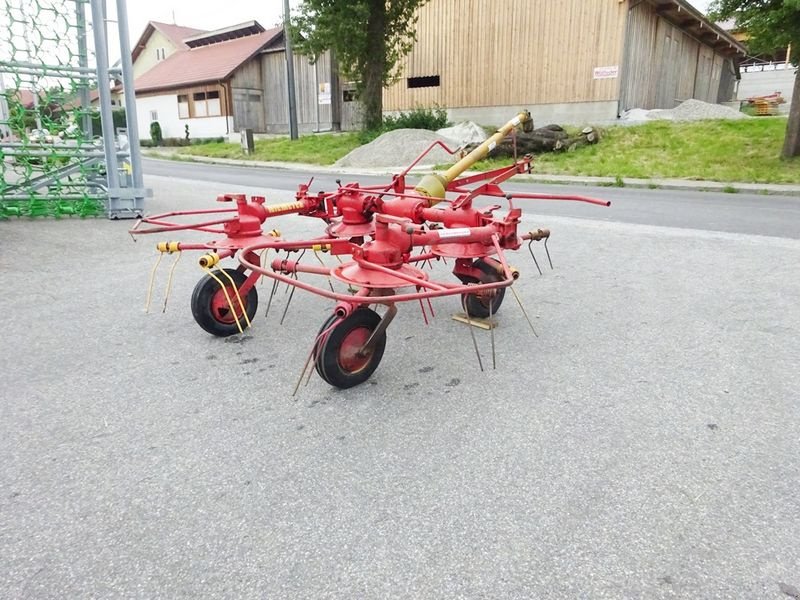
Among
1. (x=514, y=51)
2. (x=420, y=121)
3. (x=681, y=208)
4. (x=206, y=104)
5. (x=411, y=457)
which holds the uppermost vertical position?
(x=514, y=51)

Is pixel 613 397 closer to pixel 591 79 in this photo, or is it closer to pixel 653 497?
pixel 653 497

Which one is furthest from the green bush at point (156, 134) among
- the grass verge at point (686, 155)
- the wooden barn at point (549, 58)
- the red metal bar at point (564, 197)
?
Result: the red metal bar at point (564, 197)

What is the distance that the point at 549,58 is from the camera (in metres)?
Result: 21.8

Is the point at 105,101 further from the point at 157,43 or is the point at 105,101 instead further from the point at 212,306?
the point at 157,43

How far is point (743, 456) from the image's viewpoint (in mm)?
2672

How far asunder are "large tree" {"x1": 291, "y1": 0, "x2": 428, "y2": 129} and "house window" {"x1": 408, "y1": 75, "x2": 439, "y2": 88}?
179 cm

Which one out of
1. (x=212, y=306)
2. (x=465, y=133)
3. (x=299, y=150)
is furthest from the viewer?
(x=299, y=150)

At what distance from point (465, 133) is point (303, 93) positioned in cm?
1433

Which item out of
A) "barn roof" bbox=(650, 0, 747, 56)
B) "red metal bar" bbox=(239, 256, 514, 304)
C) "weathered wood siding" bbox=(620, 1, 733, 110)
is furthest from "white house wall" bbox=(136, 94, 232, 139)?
"red metal bar" bbox=(239, 256, 514, 304)

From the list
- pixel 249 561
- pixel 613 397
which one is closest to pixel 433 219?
pixel 613 397

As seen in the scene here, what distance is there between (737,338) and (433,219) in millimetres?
2278

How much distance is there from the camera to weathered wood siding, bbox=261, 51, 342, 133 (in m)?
31.6

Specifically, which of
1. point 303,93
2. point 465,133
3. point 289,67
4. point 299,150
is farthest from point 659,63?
point 303,93

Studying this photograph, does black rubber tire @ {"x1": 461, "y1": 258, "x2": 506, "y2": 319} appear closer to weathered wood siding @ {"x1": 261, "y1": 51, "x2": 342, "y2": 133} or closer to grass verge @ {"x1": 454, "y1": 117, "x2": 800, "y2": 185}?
grass verge @ {"x1": 454, "y1": 117, "x2": 800, "y2": 185}
